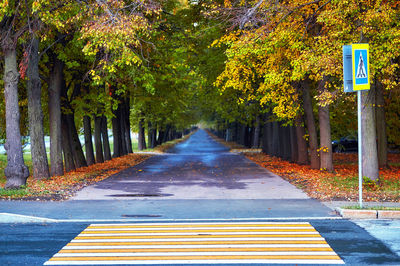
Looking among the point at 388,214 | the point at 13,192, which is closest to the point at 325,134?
the point at 388,214

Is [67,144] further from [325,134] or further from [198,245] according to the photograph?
[198,245]

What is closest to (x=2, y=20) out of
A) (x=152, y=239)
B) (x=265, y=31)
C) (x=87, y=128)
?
(x=265, y=31)

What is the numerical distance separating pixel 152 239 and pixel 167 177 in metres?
12.0

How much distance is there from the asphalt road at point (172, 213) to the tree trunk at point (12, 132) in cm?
217

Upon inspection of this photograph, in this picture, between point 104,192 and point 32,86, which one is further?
point 32,86

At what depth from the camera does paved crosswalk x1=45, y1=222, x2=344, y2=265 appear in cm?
714

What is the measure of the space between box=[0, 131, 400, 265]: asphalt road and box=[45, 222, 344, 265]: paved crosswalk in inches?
11.3

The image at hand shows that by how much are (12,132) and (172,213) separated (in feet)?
22.8

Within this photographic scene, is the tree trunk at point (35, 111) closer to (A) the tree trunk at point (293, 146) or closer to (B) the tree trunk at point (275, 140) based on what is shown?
(A) the tree trunk at point (293, 146)

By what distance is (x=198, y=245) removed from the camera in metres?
8.03

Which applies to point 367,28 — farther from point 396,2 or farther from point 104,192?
point 104,192

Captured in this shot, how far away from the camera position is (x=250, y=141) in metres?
57.2

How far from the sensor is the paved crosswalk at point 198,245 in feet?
23.4

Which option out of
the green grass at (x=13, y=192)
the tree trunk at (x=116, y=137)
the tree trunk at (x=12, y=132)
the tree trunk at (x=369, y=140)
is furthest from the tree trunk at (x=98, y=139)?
the tree trunk at (x=369, y=140)
